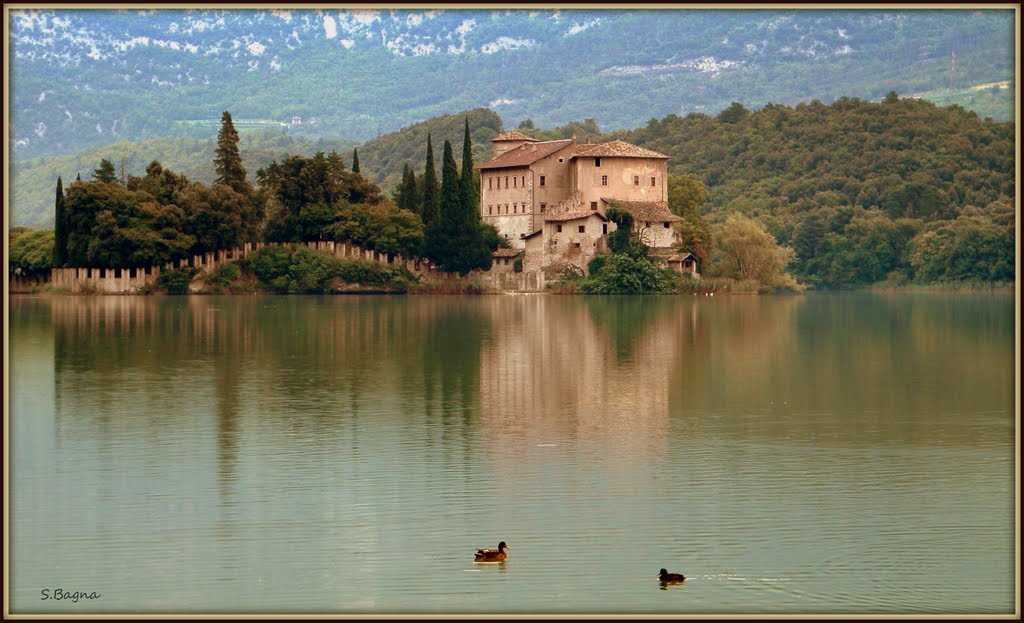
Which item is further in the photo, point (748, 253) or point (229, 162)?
point (748, 253)

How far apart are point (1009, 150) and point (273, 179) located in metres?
54.5

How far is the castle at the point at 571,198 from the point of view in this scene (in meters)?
71.8

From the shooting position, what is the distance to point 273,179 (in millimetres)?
68625

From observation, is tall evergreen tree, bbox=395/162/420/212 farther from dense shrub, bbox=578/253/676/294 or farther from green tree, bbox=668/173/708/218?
green tree, bbox=668/173/708/218

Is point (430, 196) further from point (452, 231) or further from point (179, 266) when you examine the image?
point (179, 266)

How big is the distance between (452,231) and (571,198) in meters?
8.38

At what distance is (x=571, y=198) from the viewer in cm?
7400

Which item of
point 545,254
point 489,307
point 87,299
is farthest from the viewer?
point 545,254

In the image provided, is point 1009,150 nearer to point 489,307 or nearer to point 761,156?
point 761,156

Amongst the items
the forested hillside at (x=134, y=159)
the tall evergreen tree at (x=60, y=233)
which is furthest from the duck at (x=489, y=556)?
the forested hillside at (x=134, y=159)

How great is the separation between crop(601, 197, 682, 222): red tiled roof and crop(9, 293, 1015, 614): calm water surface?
39595mm

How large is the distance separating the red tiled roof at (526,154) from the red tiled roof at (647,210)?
190 inches

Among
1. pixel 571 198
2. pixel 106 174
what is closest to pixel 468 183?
pixel 571 198

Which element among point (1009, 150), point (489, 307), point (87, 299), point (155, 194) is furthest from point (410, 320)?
point (1009, 150)
